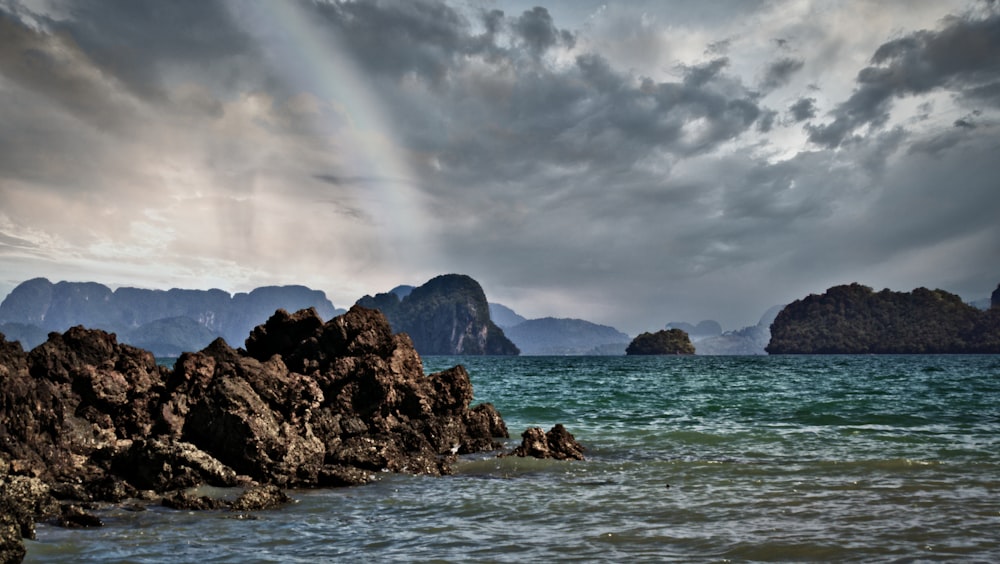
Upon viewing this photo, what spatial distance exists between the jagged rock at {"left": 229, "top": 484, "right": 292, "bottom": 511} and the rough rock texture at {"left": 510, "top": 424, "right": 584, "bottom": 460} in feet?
28.7

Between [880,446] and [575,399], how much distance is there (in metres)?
26.3

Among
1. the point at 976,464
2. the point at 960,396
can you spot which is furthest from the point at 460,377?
the point at 960,396

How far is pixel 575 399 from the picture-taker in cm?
4753

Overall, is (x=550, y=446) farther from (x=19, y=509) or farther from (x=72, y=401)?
(x=19, y=509)

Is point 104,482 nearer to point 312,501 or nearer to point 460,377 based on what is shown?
point 312,501

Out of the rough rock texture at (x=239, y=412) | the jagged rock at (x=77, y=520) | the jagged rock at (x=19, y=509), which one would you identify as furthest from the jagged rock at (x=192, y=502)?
the jagged rock at (x=19, y=509)

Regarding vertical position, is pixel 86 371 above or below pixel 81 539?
above

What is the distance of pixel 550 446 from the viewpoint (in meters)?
21.3

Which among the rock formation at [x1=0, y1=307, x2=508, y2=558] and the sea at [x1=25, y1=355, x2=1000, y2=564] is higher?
the rock formation at [x1=0, y1=307, x2=508, y2=558]

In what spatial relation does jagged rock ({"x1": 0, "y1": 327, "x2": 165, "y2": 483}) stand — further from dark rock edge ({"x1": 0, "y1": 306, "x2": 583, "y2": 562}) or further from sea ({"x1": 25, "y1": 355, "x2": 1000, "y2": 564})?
sea ({"x1": 25, "y1": 355, "x2": 1000, "y2": 564})

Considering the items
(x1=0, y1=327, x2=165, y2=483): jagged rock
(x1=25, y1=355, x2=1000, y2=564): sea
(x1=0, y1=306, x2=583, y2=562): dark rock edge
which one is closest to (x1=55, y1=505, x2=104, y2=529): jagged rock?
(x1=0, y1=306, x2=583, y2=562): dark rock edge

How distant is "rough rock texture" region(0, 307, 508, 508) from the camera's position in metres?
15.4

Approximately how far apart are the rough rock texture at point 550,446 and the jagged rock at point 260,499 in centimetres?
873

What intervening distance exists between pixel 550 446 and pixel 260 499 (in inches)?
397
